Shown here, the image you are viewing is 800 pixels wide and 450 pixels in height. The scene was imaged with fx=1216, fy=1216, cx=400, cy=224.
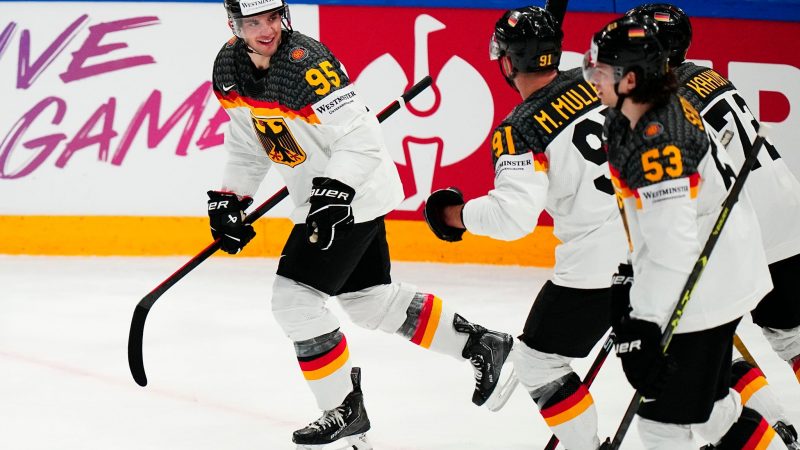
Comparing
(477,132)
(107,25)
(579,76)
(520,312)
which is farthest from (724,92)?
(107,25)

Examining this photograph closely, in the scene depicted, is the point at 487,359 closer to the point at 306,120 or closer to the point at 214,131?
the point at 306,120

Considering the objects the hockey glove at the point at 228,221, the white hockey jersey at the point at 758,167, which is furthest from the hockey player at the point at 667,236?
the hockey glove at the point at 228,221

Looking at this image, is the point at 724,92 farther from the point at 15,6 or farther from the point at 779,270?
the point at 15,6

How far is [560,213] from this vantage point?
3.02 metres

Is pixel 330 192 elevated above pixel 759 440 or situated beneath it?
elevated above

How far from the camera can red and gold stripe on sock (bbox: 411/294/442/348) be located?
3.60 meters

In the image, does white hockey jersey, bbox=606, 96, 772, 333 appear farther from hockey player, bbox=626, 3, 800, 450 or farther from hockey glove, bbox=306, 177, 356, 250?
hockey glove, bbox=306, 177, 356, 250

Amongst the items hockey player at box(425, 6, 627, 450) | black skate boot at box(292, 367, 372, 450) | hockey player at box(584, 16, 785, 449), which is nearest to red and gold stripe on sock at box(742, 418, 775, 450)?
hockey player at box(584, 16, 785, 449)

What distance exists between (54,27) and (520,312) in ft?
8.79

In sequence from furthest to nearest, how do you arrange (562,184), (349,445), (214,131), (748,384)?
1. (214,131)
2. (349,445)
3. (748,384)
4. (562,184)

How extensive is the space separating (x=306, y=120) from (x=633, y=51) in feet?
3.81

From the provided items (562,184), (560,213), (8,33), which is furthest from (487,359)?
(8,33)

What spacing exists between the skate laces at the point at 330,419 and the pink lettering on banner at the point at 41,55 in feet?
10.5

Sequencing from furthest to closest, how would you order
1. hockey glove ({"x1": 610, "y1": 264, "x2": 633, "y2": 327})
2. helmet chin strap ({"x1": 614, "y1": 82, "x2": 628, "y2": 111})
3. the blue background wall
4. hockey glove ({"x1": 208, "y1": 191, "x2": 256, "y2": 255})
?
1. the blue background wall
2. hockey glove ({"x1": 208, "y1": 191, "x2": 256, "y2": 255})
3. hockey glove ({"x1": 610, "y1": 264, "x2": 633, "y2": 327})
4. helmet chin strap ({"x1": 614, "y1": 82, "x2": 628, "y2": 111})
